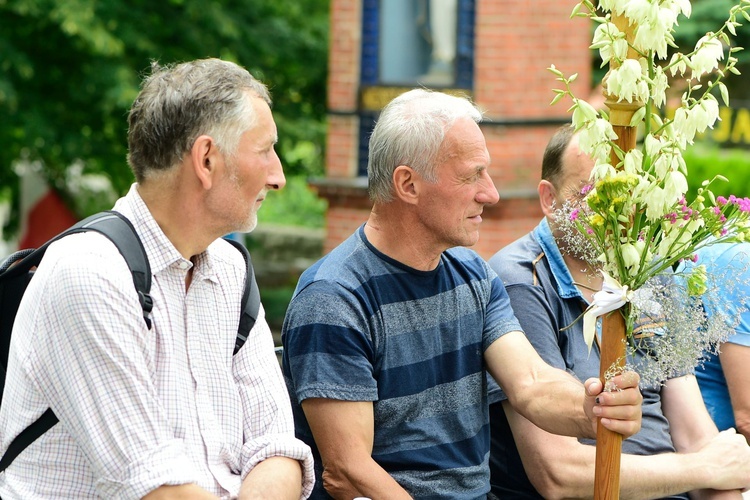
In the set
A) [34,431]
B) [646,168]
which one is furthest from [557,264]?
[34,431]

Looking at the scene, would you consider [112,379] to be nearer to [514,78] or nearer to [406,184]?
[406,184]

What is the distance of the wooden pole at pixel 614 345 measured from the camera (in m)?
2.48

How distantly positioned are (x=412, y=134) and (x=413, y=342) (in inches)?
22.9

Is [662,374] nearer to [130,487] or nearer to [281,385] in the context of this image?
[281,385]

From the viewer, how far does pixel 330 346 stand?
9.30 ft

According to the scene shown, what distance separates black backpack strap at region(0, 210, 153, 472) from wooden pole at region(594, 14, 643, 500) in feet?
3.49

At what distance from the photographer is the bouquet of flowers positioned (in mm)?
2400

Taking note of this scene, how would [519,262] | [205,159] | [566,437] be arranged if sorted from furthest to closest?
1. [519,262]
2. [566,437]
3. [205,159]

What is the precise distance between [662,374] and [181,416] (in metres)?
1.14

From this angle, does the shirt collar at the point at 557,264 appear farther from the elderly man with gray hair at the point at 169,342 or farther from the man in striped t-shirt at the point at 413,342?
the elderly man with gray hair at the point at 169,342

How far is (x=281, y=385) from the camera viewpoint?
108 inches

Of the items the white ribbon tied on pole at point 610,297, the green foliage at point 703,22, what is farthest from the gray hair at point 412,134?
the green foliage at point 703,22

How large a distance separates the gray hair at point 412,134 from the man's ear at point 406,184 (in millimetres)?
19

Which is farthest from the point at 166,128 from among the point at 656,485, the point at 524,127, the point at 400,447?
the point at 524,127
